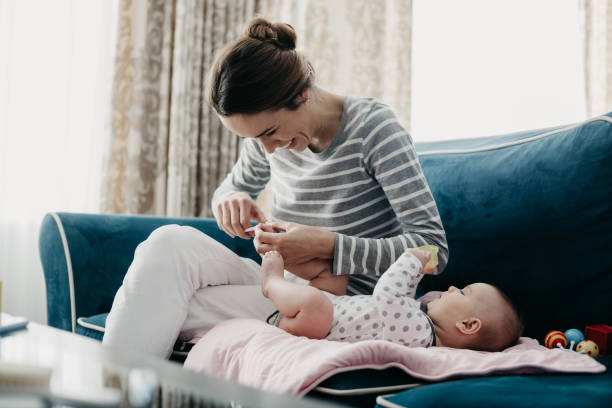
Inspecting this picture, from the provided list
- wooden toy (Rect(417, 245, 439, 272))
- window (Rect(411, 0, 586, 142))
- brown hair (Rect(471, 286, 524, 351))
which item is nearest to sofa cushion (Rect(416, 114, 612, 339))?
brown hair (Rect(471, 286, 524, 351))

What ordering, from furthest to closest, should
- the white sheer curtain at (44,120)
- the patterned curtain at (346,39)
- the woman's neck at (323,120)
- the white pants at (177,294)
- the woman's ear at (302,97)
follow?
the patterned curtain at (346,39)
the white sheer curtain at (44,120)
the woman's neck at (323,120)
the woman's ear at (302,97)
the white pants at (177,294)

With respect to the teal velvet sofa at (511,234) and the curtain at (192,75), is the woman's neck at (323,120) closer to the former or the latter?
the teal velvet sofa at (511,234)

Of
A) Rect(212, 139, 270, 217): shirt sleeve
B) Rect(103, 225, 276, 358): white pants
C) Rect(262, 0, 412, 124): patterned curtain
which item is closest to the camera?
Rect(103, 225, 276, 358): white pants

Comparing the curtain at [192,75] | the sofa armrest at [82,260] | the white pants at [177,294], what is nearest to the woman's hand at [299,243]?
the white pants at [177,294]

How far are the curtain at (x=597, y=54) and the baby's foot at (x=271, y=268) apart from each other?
217 centimetres

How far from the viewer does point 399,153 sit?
1.26 m

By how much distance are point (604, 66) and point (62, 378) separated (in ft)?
9.44

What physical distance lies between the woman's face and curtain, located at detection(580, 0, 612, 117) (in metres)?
2.02

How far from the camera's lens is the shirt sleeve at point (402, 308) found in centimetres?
107

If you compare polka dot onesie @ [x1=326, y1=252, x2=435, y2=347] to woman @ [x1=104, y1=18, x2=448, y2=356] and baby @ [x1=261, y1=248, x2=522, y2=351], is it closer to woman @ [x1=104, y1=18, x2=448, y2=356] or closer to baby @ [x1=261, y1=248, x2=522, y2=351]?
baby @ [x1=261, y1=248, x2=522, y2=351]

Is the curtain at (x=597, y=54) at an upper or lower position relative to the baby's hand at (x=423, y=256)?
upper

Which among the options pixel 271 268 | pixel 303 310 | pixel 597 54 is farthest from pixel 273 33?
pixel 597 54

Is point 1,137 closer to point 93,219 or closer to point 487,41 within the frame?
point 93,219

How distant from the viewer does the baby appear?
107cm
